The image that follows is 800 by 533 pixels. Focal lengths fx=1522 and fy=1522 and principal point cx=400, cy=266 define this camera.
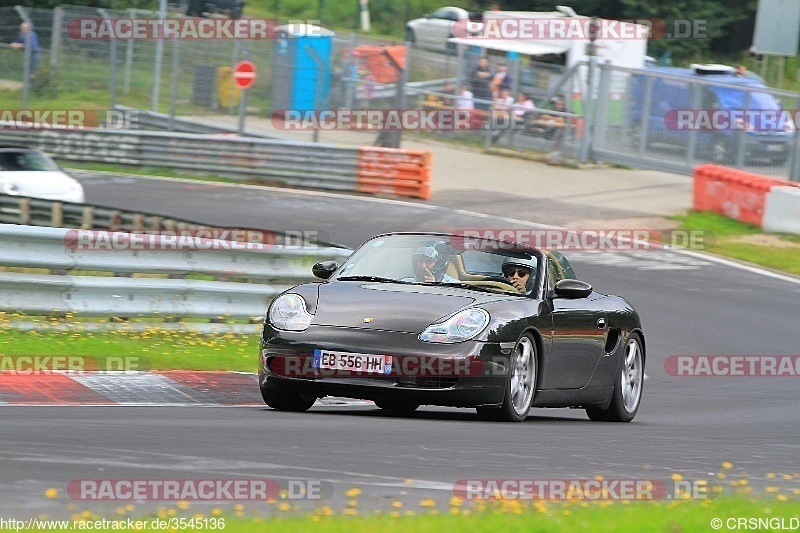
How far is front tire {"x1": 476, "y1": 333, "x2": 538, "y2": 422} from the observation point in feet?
31.2

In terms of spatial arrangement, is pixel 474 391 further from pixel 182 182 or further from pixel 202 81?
pixel 202 81

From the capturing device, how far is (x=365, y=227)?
23.5 meters

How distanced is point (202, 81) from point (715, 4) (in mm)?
26054

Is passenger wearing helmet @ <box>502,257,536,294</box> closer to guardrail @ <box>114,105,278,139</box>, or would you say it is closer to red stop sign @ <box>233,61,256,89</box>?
red stop sign @ <box>233,61,256,89</box>

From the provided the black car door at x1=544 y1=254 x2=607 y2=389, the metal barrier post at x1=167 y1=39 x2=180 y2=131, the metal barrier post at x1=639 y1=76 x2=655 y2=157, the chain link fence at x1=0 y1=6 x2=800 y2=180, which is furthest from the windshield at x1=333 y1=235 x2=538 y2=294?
the metal barrier post at x1=167 y1=39 x2=180 y2=131

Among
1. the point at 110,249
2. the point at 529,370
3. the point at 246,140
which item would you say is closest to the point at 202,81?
the point at 246,140

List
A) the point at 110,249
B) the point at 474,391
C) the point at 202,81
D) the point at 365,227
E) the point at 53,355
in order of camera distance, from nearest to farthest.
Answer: the point at 474,391 → the point at 53,355 → the point at 110,249 → the point at 365,227 → the point at 202,81

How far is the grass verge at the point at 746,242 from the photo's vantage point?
2272cm

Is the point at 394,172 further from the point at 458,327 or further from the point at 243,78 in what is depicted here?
the point at 458,327

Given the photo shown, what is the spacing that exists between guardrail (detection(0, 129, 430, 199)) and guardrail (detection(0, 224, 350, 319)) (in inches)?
516
